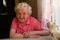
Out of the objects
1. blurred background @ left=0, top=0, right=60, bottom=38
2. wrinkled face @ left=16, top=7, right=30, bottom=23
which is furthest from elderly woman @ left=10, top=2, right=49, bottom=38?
blurred background @ left=0, top=0, right=60, bottom=38

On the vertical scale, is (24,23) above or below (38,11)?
below

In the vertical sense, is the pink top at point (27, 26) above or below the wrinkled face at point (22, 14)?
below

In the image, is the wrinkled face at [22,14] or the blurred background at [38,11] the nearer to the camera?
the wrinkled face at [22,14]

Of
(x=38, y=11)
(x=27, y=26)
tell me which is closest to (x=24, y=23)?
(x=27, y=26)

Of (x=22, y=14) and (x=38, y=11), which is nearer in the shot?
(x=22, y=14)

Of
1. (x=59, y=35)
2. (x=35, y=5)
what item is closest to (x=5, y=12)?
(x=35, y=5)

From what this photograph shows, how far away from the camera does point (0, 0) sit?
2.74m

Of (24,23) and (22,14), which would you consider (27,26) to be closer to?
(24,23)

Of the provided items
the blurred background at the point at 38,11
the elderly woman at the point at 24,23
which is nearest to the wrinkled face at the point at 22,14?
the elderly woman at the point at 24,23

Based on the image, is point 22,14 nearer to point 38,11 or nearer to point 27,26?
point 27,26

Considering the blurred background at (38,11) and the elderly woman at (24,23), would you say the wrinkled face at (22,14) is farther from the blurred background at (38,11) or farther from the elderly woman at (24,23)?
the blurred background at (38,11)

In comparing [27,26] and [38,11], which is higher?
[38,11]

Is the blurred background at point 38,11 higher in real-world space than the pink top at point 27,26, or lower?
higher

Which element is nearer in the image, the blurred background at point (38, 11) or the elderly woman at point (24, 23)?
the elderly woman at point (24, 23)
